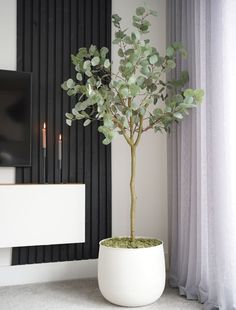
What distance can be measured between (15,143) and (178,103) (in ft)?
3.75

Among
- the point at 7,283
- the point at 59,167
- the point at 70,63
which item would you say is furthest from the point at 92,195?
the point at 70,63

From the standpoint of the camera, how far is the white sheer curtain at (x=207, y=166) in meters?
1.91

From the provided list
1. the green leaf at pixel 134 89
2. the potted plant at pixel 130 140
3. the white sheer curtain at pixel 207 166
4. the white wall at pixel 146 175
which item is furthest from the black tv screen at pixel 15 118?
the white sheer curtain at pixel 207 166

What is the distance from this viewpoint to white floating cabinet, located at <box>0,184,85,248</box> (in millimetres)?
2244

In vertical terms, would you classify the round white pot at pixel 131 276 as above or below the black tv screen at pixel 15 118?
below

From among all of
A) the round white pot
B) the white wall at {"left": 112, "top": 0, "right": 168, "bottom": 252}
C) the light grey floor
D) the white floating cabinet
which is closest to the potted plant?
the round white pot

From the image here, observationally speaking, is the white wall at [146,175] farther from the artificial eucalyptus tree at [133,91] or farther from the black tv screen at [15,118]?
the black tv screen at [15,118]

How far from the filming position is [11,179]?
2479 millimetres

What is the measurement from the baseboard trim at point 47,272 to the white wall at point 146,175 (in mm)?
348

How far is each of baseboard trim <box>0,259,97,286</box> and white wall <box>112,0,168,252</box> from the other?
348 mm

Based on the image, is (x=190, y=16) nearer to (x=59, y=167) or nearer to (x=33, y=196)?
(x=59, y=167)

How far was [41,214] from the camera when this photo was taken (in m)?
2.31

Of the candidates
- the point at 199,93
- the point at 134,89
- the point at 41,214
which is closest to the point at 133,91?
the point at 134,89

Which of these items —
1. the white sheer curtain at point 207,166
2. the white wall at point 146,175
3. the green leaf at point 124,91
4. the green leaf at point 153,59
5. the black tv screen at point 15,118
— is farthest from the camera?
the white wall at point 146,175
